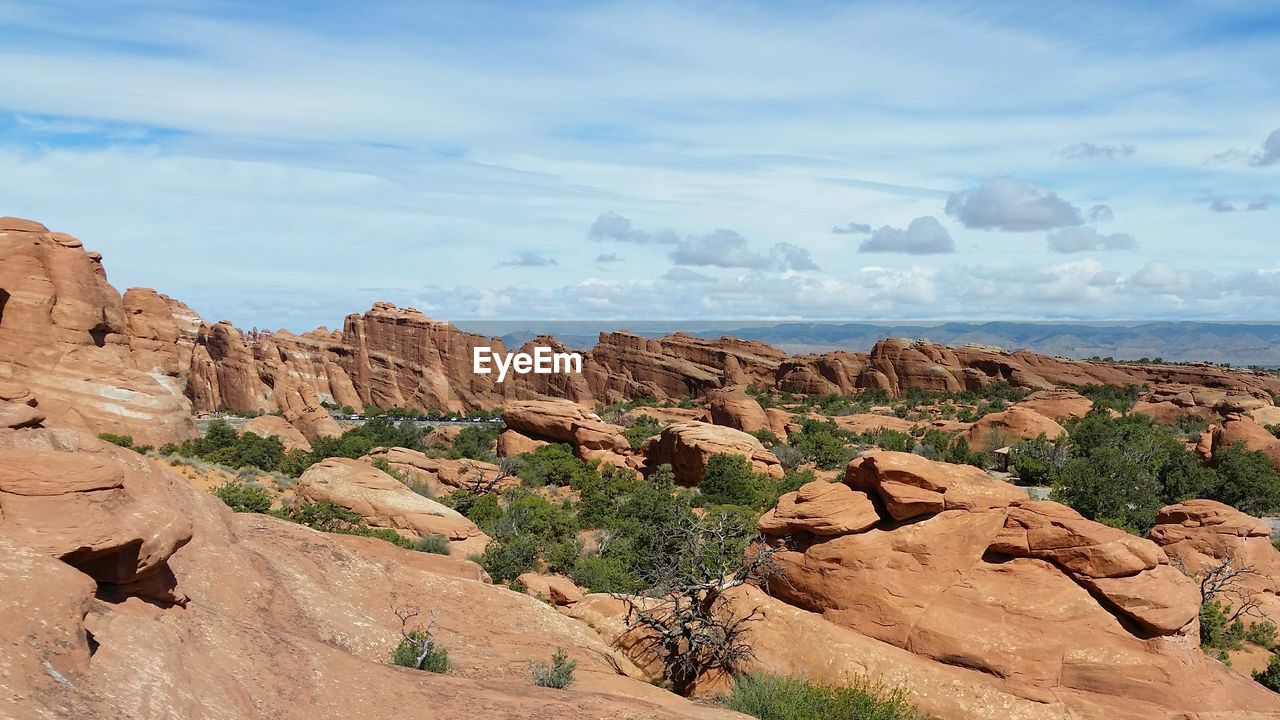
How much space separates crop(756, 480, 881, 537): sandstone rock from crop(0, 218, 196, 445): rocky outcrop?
3063cm

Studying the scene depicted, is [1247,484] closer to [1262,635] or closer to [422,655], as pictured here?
[1262,635]

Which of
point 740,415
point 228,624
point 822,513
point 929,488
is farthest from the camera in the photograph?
point 740,415

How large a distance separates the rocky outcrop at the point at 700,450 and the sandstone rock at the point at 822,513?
852 inches

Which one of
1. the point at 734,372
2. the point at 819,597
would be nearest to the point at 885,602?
the point at 819,597

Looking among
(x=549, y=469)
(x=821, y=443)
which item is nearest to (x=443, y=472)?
(x=549, y=469)

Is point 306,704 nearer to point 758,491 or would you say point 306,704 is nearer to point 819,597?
point 819,597

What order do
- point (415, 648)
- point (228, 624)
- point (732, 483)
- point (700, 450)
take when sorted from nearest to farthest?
point (228, 624) < point (415, 648) < point (732, 483) < point (700, 450)

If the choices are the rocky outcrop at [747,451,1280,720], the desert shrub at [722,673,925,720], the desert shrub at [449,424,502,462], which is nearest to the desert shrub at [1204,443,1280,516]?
the rocky outcrop at [747,451,1280,720]

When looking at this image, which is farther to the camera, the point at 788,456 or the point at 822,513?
the point at 788,456

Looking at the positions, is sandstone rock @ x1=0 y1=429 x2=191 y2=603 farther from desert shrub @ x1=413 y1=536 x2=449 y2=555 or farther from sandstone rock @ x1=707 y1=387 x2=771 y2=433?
sandstone rock @ x1=707 y1=387 x2=771 y2=433

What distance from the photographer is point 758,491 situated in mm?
35062

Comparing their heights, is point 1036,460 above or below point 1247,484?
below

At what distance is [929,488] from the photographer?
15.1 meters

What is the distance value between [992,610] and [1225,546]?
14878 millimetres
